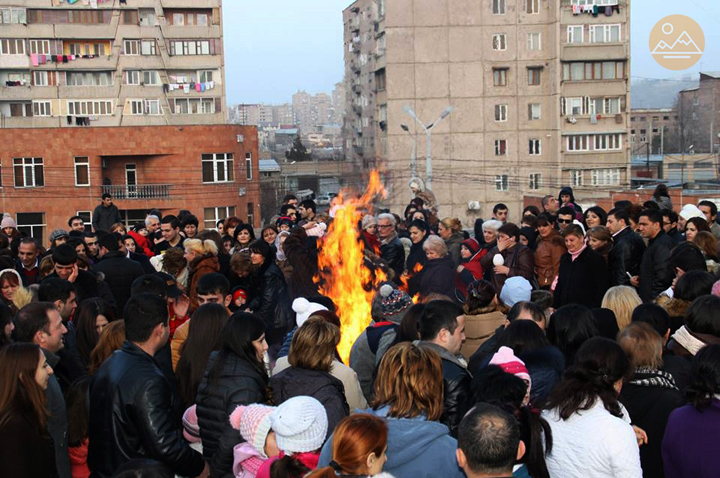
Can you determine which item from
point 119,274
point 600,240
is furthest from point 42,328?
point 600,240

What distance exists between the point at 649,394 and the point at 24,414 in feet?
12.9

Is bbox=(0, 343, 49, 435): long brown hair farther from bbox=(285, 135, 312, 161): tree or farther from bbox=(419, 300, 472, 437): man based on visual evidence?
bbox=(285, 135, 312, 161): tree

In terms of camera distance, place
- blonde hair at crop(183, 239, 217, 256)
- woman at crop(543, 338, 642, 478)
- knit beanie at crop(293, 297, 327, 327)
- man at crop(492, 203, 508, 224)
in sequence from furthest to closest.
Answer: man at crop(492, 203, 508, 224) → blonde hair at crop(183, 239, 217, 256) → knit beanie at crop(293, 297, 327, 327) → woman at crop(543, 338, 642, 478)

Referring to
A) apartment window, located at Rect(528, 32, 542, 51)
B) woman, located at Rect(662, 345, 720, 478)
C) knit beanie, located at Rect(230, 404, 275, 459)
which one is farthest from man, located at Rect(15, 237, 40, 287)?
apartment window, located at Rect(528, 32, 542, 51)

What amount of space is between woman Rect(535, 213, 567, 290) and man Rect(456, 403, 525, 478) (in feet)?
25.5

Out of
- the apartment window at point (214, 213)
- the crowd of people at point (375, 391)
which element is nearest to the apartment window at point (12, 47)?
the apartment window at point (214, 213)

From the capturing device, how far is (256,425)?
4910mm

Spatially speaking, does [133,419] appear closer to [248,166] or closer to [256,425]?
[256,425]

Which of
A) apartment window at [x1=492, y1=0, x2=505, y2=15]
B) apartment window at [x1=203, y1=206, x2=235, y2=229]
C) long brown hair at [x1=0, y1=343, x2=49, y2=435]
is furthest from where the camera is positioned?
apartment window at [x1=492, y1=0, x2=505, y2=15]

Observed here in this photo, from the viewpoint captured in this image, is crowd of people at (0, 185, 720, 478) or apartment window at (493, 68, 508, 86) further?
apartment window at (493, 68, 508, 86)

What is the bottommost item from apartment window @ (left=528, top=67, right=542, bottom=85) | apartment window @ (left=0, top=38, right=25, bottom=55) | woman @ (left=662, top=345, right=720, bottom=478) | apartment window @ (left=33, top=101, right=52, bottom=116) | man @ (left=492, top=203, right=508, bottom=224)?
woman @ (left=662, top=345, right=720, bottom=478)

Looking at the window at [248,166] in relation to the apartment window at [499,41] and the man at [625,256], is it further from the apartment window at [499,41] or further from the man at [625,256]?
the man at [625,256]

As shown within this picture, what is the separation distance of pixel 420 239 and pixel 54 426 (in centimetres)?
811

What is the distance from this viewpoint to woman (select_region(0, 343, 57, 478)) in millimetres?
5086
